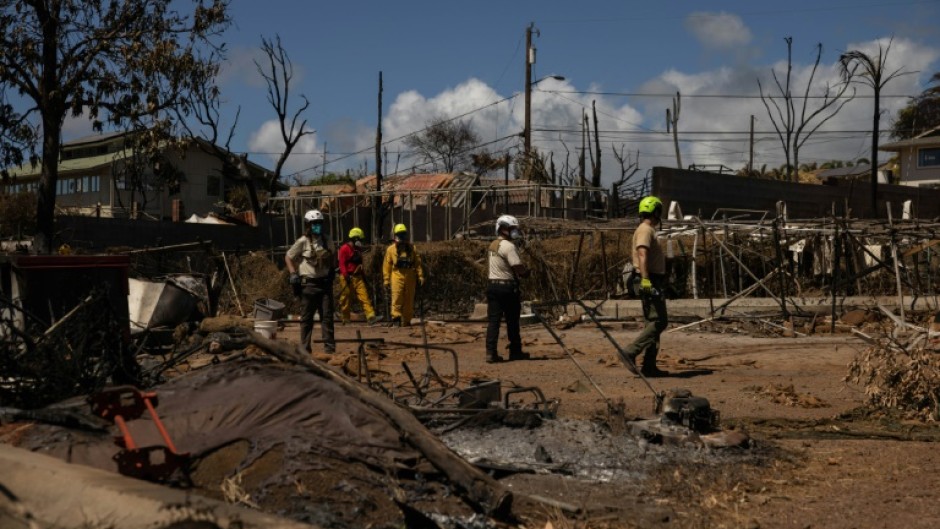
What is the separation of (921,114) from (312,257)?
2489 inches

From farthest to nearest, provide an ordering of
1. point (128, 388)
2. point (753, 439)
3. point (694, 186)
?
1. point (694, 186)
2. point (753, 439)
3. point (128, 388)

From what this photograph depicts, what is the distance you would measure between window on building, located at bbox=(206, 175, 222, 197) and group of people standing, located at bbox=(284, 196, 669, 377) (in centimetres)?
4149

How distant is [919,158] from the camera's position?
181ft

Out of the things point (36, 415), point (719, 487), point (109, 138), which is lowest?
point (719, 487)

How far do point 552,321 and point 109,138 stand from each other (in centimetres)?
4472

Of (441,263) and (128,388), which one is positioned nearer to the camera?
(128,388)

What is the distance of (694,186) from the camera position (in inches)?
1320

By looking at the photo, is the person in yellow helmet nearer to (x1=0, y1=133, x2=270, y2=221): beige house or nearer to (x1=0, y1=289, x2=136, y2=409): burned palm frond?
(x1=0, y1=289, x2=136, y2=409): burned palm frond

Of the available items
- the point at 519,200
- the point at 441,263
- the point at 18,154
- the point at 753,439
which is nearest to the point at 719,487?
the point at 753,439

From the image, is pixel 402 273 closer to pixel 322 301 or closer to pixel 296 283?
pixel 322 301

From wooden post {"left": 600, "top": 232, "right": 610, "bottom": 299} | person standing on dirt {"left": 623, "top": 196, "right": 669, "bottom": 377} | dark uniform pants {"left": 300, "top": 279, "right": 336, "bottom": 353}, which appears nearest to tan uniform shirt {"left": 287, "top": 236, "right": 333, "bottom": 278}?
dark uniform pants {"left": 300, "top": 279, "right": 336, "bottom": 353}

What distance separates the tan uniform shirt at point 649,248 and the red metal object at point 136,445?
589cm

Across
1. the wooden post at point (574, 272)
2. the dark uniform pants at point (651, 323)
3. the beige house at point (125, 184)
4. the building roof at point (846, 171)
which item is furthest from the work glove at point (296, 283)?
the building roof at point (846, 171)

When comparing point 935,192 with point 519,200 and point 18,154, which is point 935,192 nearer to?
point 519,200
